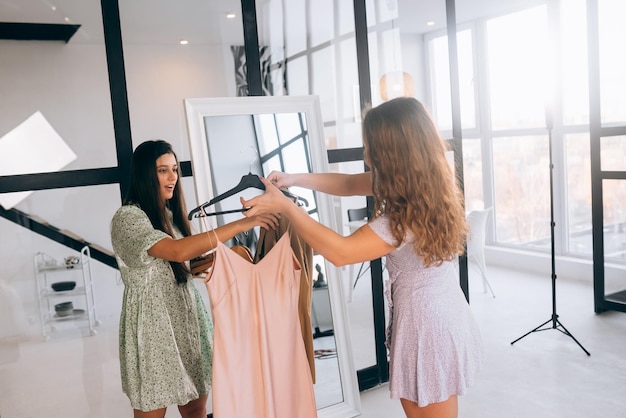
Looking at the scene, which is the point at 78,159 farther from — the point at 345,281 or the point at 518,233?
the point at 518,233

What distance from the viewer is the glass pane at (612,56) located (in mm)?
4133

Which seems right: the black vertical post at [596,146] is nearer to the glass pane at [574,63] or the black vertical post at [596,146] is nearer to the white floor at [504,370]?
the white floor at [504,370]

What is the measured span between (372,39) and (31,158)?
6.23ft

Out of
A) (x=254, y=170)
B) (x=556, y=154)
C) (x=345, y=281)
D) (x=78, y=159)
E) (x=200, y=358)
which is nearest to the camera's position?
(x=200, y=358)

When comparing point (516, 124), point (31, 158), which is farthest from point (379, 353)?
point (516, 124)

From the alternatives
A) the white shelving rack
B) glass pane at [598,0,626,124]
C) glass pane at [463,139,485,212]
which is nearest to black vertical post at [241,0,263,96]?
the white shelving rack

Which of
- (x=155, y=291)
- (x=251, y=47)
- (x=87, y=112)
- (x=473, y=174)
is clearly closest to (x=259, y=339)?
(x=155, y=291)

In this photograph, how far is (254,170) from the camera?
2.56m

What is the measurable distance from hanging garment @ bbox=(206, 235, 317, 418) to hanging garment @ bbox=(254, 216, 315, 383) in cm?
7

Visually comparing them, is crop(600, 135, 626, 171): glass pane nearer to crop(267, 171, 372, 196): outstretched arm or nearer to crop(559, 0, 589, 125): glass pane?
crop(559, 0, 589, 125): glass pane

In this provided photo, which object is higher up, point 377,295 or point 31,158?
point 31,158

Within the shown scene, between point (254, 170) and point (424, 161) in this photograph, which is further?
point (254, 170)

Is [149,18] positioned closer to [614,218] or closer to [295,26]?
[295,26]

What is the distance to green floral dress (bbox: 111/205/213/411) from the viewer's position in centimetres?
194
